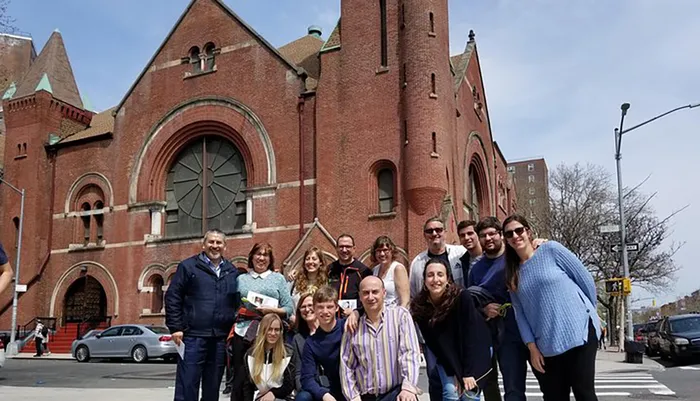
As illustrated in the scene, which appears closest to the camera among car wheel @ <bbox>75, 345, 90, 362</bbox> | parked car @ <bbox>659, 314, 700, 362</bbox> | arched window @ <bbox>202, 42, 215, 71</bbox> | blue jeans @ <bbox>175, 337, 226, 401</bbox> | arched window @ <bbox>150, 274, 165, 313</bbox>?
blue jeans @ <bbox>175, 337, 226, 401</bbox>

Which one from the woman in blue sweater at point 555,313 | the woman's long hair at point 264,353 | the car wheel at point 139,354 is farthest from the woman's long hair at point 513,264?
the car wheel at point 139,354

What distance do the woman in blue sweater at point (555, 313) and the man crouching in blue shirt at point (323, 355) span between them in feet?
5.60

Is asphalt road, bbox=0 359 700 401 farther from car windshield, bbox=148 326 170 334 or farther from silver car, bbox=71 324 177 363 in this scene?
car windshield, bbox=148 326 170 334

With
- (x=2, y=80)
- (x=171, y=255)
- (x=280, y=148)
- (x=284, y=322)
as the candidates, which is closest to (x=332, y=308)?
(x=284, y=322)

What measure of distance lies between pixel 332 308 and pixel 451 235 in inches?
737

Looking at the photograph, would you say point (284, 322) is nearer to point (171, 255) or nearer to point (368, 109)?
point (368, 109)

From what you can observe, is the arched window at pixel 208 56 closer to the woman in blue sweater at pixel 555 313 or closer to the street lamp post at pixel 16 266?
the street lamp post at pixel 16 266

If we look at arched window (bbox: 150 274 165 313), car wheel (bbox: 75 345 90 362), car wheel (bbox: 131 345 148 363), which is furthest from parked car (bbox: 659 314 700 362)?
arched window (bbox: 150 274 165 313)

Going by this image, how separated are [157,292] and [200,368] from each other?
23.9 metres

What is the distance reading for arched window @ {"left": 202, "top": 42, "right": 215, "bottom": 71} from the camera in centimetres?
3022

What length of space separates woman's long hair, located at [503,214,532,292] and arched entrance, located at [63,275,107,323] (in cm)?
2966

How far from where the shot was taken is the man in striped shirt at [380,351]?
209 inches

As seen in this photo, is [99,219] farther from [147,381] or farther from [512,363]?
[512,363]

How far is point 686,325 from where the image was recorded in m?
20.9
